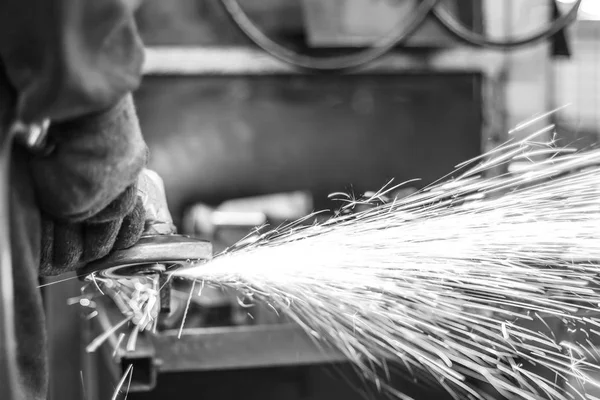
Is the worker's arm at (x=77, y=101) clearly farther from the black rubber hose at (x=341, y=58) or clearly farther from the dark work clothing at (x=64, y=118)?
the black rubber hose at (x=341, y=58)

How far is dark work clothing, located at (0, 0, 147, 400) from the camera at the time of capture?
710mm

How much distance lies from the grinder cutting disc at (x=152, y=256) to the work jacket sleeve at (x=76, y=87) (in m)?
0.14

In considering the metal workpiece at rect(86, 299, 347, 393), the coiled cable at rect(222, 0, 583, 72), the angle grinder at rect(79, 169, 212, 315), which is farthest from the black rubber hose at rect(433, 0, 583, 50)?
the angle grinder at rect(79, 169, 212, 315)

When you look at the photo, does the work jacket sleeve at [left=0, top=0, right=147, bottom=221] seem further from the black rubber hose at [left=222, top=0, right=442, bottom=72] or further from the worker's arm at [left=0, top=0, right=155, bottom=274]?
the black rubber hose at [left=222, top=0, right=442, bottom=72]

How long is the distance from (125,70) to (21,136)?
141 millimetres

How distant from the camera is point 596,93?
2.69 meters

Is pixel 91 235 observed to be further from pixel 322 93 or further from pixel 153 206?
pixel 322 93

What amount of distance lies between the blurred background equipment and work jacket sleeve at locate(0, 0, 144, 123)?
141 cm

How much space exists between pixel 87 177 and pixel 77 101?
11cm

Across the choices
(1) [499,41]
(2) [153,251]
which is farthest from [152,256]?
(1) [499,41]

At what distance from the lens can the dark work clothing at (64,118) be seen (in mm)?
710

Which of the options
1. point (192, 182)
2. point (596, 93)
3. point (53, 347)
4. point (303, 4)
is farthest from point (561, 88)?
point (53, 347)

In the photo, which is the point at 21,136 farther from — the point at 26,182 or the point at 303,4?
the point at 303,4

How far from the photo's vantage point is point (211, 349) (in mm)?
1746
